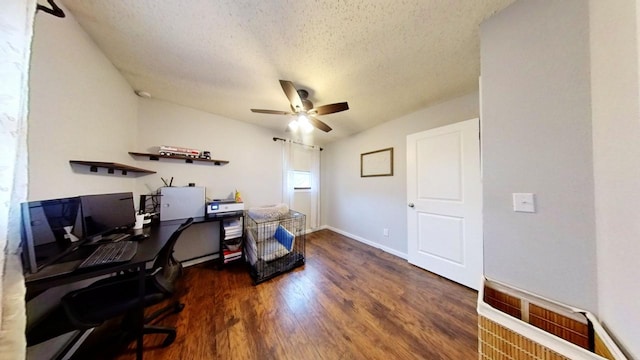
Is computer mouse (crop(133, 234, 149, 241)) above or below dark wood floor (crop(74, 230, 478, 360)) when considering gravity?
above

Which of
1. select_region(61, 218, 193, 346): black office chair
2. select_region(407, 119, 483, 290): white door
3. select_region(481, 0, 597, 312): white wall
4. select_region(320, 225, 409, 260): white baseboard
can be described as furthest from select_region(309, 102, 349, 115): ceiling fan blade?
select_region(320, 225, 409, 260): white baseboard

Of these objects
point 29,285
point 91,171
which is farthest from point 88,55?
point 29,285

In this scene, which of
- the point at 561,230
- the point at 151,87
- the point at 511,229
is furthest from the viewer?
the point at 151,87

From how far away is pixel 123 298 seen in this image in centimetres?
113

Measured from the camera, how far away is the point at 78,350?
1204 millimetres

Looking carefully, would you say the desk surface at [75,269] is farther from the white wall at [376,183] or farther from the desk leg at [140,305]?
the white wall at [376,183]

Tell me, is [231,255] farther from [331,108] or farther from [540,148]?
[540,148]

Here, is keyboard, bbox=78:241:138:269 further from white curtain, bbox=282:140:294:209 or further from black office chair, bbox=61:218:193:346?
white curtain, bbox=282:140:294:209

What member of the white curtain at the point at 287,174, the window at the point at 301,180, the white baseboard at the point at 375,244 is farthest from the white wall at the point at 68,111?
the white baseboard at the point at 375,244

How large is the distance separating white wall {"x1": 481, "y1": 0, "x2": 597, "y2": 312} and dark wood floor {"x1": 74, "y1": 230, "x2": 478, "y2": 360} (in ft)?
2.37

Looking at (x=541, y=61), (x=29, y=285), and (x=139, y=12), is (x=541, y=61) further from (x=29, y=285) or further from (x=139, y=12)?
(x=29, y=285)

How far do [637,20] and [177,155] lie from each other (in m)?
3.33

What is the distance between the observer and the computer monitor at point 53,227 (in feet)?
3.10

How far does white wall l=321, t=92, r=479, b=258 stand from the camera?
235 cm
